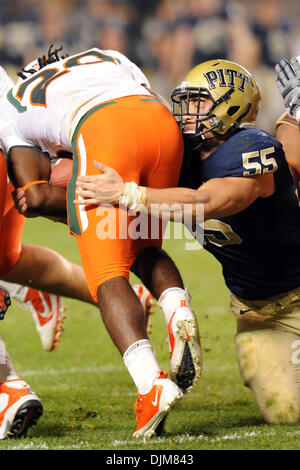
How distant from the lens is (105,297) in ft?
11.1

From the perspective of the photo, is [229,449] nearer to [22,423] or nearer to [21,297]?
[22,423]

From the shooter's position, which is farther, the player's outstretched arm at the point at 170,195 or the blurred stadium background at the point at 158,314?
the blurred stadium background at the point at 158,314

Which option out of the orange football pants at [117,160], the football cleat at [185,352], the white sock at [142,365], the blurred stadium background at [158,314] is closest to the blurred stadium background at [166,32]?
the blurred stadium background at [158,314]

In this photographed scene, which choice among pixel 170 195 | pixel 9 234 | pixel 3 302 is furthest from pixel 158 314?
pixel 170 195

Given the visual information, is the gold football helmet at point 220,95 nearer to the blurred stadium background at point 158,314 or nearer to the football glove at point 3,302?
the football glove at point 3,302

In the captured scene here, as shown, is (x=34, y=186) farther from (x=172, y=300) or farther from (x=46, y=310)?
(x=46, y=310)

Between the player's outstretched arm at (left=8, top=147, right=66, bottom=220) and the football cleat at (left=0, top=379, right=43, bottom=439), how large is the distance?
77 centimetres

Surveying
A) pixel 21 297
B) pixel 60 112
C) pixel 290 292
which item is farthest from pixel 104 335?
pixel 60 112

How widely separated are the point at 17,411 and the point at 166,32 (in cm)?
1047

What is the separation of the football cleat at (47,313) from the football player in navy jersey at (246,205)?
1.22m

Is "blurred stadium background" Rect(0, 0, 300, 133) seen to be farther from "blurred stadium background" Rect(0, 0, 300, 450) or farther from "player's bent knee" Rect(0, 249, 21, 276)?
"player's bent knee" Rect(0, 249, 21, 276)

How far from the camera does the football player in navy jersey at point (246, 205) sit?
3.47m

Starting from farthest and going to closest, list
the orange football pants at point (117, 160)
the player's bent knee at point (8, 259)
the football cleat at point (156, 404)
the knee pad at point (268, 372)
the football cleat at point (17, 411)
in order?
the player's bent knee at point (8, 259) < the knee pad at point (268, 372) < the football cleat at point (17, 411) < the orange football pants at point (117, 160) < the football cleat at point (156, 404)

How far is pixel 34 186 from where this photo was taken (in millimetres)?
3795
